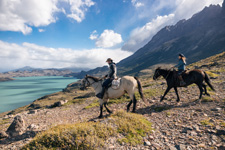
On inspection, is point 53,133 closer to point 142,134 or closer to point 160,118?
point 142,134

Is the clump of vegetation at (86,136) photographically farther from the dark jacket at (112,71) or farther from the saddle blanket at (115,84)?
the dark jacket at (112,71)

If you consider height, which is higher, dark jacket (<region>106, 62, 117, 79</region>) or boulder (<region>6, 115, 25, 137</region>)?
dark jacket (<region>106, 62, 117, 79</region>)

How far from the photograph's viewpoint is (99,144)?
15.1 feet

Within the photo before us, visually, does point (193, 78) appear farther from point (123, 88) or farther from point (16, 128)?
point (16, 128)

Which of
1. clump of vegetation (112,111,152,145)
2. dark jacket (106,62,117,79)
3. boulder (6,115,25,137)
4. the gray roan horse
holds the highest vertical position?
dark jacket (106,62,117,79)

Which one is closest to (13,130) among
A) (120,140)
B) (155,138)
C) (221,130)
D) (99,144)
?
(99,144)

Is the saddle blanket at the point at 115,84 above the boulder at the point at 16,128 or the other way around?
above

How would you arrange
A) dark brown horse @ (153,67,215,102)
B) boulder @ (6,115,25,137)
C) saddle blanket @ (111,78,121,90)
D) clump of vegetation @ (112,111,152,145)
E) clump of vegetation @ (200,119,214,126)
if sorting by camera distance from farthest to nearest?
dark brown horse @ (153,67,215,102), saddle blanket @ (111,78,121,90), boulder @ (6,115,25,137), clump of vegetation @ (200,119,214,126), clump of vegetation @ (112,111,152,145)

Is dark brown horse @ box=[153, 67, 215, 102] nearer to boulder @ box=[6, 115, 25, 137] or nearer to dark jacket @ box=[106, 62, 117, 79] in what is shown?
dark jacket @ box=[106, 62, 117, 79]

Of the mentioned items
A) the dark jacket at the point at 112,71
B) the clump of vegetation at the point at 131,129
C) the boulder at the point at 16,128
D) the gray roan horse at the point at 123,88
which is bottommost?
the boulder at the point at 16,128

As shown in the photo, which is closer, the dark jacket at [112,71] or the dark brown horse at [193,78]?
the dark jacket at [112,71]

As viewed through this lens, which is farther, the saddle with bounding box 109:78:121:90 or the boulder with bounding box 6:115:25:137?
the saddle with bounding box 109:78:121:90

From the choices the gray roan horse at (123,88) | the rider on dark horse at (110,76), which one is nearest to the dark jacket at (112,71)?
the rider on dark horse at (110,76)

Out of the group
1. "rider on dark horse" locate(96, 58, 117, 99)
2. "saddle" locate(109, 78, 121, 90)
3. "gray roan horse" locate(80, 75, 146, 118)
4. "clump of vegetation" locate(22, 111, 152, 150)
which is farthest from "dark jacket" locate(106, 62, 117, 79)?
"clump of vegetation" locate(22, 111, 152, 150)
